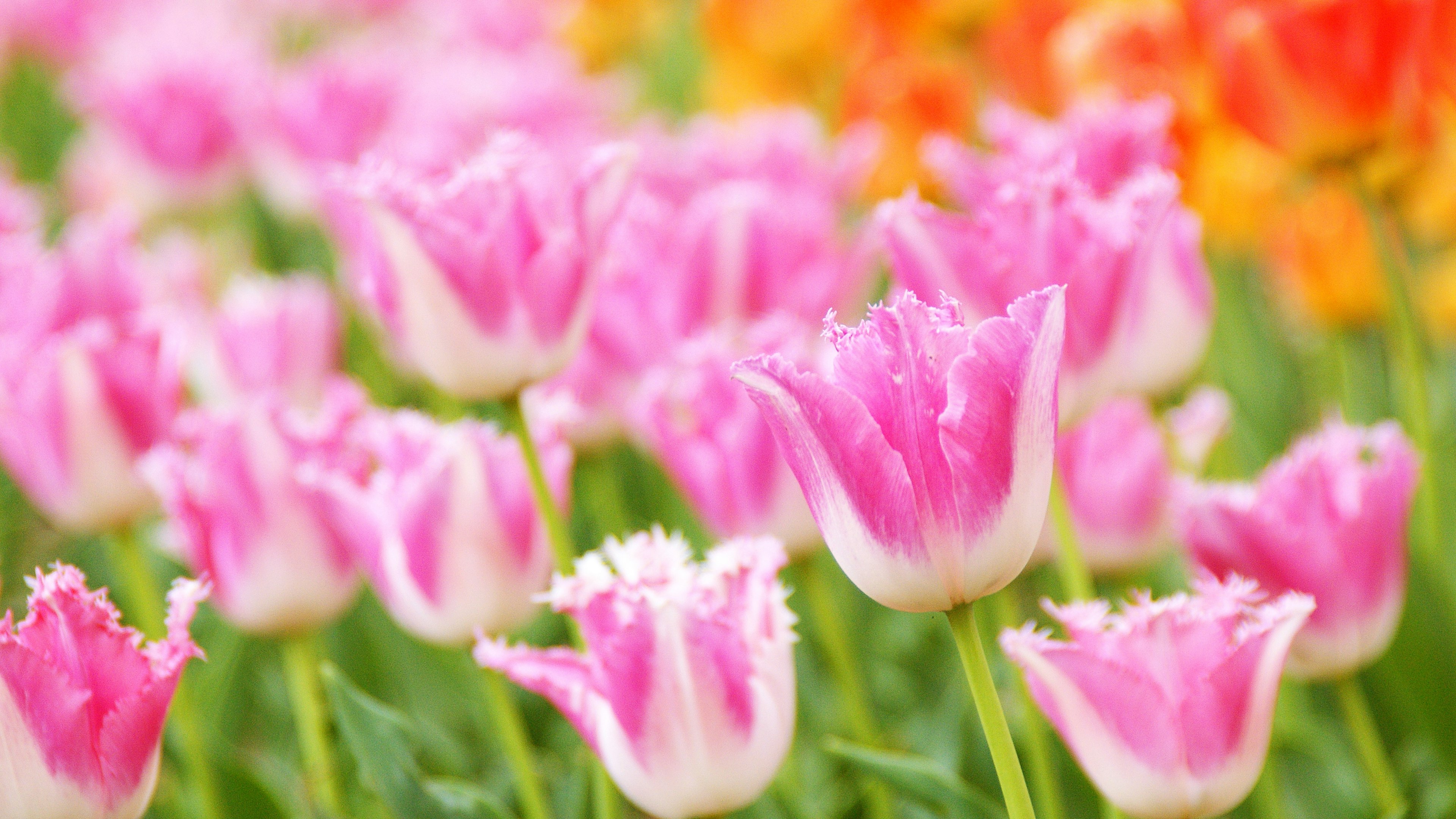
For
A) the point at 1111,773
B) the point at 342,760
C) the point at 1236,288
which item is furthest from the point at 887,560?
the point at 1236,288

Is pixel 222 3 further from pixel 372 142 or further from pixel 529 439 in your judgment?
pixel 529 439

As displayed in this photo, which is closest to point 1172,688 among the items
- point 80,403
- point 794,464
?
point 794,464

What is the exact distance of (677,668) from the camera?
61cm

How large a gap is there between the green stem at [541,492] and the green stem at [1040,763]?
0.30 m

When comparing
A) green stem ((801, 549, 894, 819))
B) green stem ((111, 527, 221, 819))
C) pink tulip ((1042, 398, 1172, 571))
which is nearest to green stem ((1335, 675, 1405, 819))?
pink tulip ((1042, 398, 1172, 571))

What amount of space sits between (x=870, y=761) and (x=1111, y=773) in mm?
146

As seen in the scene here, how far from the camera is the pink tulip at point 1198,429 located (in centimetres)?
102

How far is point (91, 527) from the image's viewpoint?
3.37 ft

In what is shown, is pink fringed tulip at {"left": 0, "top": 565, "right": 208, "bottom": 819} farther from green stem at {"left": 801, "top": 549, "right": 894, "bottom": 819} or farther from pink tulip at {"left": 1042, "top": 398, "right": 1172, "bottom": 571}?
pink tulip at {"left": 1042, "top": 398, "right": 1172, "bottom": 571}

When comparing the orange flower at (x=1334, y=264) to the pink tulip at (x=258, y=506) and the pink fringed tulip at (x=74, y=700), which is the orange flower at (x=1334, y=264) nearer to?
the pink tulip at (x=258, y=506)

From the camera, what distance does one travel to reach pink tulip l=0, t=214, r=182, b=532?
969 mm

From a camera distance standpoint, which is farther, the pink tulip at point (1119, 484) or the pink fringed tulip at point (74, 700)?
the pink tulip at point (1119, 484)

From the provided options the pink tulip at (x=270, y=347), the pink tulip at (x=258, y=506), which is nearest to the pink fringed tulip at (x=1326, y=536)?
the pink tulip at (x=258, y=506)

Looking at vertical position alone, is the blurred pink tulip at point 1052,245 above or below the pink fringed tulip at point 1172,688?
above
